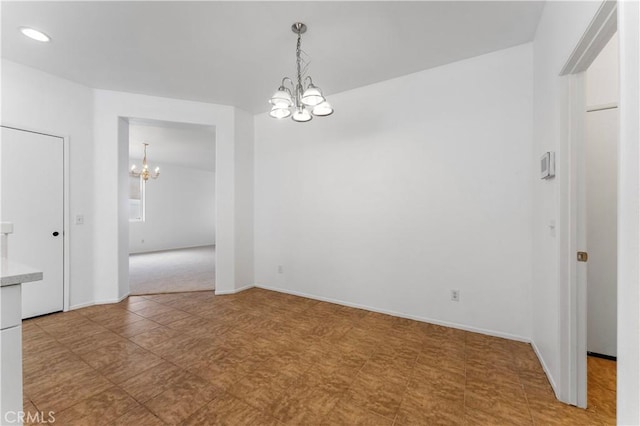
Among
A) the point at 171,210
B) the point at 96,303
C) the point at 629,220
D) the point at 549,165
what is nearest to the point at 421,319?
the point at 549,165

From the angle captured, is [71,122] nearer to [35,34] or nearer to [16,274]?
[35,34]

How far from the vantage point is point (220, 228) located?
4.05 m

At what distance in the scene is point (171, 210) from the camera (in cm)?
902

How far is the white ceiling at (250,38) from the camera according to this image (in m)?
2.10

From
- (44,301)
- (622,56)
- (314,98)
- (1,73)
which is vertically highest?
(1,73)

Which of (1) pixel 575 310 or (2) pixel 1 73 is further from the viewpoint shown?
(2) pixel 1 73

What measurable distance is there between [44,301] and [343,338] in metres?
3.58

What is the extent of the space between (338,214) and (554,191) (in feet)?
7.36

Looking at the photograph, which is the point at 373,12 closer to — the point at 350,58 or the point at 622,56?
the point at 350,58

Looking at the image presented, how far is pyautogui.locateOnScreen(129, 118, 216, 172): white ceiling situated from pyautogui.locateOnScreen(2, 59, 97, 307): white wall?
62cm

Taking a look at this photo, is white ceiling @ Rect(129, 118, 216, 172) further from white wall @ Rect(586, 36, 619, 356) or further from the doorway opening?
white wall @ Rect(586, 36, 619, 356)

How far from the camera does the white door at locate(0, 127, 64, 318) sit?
291 cm

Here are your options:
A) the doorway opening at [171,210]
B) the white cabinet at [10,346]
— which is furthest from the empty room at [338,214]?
the doorway opening at [171,210]

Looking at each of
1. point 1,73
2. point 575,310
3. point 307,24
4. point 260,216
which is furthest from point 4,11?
point 575,310
